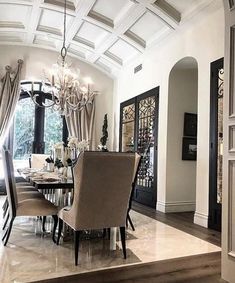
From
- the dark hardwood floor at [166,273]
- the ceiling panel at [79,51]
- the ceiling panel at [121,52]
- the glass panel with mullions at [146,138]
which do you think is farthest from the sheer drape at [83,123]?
the dark hardwood floor at [166,273]

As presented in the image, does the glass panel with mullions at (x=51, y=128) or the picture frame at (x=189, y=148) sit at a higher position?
the glass panel with mullions at (x=51, y=128)

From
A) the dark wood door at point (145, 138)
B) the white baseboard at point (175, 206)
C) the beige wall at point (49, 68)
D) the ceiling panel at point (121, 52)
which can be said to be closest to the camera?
the white baseboard at point (175, 206)

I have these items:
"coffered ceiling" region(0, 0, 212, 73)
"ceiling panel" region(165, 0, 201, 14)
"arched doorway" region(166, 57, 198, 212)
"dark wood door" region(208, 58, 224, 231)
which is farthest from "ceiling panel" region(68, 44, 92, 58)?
"dark wood door" region(208, 58, 224, 231)

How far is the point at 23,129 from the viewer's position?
736 centimetres

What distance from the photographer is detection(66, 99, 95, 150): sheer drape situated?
7337mm

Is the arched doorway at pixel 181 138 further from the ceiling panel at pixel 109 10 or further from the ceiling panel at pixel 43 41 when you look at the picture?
the ceiling panel at pixel 43 41

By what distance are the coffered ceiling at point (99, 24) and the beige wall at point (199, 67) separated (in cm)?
19

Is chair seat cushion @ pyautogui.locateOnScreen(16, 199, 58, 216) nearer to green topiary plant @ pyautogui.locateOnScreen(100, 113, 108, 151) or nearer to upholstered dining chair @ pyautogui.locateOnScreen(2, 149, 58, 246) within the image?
upholstered dining chair @ pyautogui.locateOnScreen(2, 149, 58, 246)

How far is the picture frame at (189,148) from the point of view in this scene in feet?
17.8

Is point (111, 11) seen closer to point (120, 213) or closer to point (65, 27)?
point (65, 27)

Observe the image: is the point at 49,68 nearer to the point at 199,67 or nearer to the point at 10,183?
the point at 199,67

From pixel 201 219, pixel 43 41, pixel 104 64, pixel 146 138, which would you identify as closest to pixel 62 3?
pixel 43 41

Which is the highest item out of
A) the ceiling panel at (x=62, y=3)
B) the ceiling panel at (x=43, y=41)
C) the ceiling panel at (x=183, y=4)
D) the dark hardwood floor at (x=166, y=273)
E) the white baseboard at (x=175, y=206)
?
the ceiling panel at (x=43, y=41)

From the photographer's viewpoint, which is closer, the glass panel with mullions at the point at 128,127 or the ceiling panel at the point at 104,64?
the glass panel with mullions at the point at 128,127
